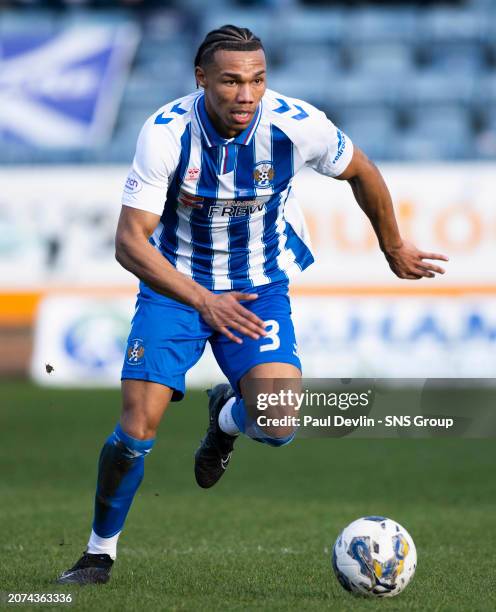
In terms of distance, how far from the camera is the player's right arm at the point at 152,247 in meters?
4.54

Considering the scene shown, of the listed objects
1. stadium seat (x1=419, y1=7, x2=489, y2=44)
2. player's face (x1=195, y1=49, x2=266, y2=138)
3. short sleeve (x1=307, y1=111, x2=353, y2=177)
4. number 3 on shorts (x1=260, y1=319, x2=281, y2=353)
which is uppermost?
stadium seat (x1=419, y1=7, x2=489, y2=44)

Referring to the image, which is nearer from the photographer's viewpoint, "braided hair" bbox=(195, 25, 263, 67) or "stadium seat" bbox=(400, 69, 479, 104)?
"braided hair" bbox=(195, 25, 263, 67)

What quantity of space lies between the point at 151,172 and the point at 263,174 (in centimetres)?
Answer: 57

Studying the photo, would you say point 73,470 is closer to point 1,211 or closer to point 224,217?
point 224,217

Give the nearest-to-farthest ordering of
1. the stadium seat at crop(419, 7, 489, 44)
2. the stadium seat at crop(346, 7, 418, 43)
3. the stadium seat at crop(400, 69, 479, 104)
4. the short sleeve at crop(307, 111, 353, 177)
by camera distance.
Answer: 1. the short sleeve at crop(307, 111, 353, 177)
2. the stadium seat at crop(400, 69, 479, 104)
3. the stadium seat at crop(419, 7, 489, 44)
4. the stadium seat at crop(346, 7, 418, 43)

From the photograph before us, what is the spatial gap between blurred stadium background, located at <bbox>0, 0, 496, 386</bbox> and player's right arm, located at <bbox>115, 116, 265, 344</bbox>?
9.65m

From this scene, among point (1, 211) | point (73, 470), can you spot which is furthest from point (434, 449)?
point (1, 211)

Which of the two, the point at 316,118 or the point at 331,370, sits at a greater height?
the point at 316,118

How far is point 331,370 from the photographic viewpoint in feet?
47.5

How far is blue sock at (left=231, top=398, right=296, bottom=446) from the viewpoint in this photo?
5.33m

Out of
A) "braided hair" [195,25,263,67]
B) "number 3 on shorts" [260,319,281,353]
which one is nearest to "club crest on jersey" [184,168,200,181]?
"braided hair" [195,25,263,67]

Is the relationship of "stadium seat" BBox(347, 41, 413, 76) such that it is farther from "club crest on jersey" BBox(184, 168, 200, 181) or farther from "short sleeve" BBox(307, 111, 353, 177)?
"club crest on jersey" BBox(184, 168, 200, 181)

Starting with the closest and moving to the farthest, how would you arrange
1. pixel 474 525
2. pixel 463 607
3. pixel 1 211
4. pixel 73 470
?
pixel 463 607 → pixel 474 525 → pixel 73 470 → pixel 1 211

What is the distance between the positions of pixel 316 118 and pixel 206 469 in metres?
1.92
